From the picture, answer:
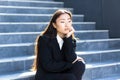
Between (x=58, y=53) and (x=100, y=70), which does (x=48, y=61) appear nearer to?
(x=58, y=53)

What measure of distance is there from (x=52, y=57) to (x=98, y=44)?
2.00m

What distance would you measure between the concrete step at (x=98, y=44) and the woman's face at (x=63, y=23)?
5.31 ft

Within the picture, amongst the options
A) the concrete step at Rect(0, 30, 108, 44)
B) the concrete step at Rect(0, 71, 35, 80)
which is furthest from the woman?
the concrete step at Rect(0, 30, 108, 44)

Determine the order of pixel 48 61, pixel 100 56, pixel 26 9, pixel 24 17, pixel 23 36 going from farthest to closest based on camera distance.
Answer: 1. pixel 26 9
2. pixel 24 17
3. pixel 100 56
4. pixel 23 36
5. pixel 48 61

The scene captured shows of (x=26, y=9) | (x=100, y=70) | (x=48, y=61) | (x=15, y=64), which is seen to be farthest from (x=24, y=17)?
(x=48, y=61)

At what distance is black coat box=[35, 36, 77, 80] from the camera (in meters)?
2.97

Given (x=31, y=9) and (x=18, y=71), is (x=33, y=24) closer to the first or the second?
(x=31, y=9)

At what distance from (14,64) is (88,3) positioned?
269 cm

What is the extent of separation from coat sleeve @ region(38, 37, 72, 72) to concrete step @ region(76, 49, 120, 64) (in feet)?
4.35

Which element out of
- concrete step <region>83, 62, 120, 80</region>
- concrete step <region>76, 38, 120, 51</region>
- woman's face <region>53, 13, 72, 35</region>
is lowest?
concrete step <region>83, 62, 120, 80</region>

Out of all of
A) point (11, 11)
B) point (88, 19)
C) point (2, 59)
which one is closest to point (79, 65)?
point (2, 59)

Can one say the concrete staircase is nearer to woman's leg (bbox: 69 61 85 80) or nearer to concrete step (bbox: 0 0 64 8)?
concrete step (bbox: 0 0 64 8)

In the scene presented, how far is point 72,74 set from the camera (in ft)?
9.79

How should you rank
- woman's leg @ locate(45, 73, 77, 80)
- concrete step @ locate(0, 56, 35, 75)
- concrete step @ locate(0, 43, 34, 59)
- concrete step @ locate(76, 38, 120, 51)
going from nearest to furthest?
woman's leg @ locate(45, 73, 77, 80) → concrete step @ locate(0, 56, 35, 75) → concrete step @ locate(0, 43, 34, 59) → concrete step @ locate(76, 38, 120, 51)
